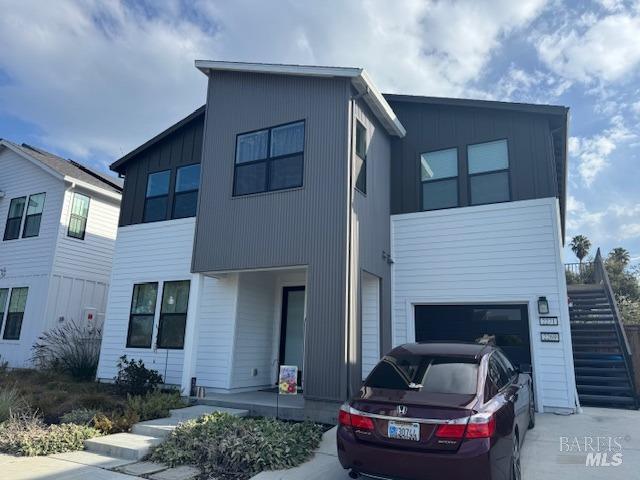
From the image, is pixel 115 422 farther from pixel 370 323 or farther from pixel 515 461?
pixel 515 461

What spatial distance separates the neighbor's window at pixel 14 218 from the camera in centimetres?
1548

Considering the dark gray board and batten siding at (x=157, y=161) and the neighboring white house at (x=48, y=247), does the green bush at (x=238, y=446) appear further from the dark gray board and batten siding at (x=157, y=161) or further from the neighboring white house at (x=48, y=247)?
the neighboring white house at (x=48, y=247)

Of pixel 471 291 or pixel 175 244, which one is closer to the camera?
pixel 471 291

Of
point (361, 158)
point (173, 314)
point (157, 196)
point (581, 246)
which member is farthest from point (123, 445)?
point (581, 246)

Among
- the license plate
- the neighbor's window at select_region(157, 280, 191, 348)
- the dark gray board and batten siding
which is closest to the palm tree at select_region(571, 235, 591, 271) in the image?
the dark gray board and batten siding

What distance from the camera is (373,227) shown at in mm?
9391

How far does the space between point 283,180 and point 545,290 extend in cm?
588

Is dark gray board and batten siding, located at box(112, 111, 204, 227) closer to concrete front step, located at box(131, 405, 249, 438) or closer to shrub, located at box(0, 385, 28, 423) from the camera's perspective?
shrub, located at box(0, 385, 28, 423)

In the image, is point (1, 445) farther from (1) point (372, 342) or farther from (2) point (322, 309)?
(1) point (372, 342)

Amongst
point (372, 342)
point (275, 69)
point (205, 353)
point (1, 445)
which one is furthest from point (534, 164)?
point (1, 445)

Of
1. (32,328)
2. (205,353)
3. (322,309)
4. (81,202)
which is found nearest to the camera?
(322,309)

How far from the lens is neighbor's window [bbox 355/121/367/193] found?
890cm

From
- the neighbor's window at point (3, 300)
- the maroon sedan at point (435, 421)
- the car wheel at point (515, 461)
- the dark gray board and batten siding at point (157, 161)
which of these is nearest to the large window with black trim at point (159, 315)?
the dark gray board and batten siding at point (157, 161)

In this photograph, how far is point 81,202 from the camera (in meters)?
15.2
